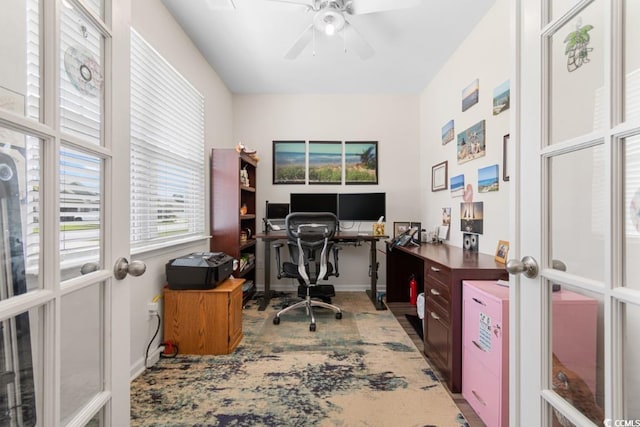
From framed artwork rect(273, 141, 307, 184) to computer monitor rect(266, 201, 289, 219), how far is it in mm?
337

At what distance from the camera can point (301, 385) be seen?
1.69 meters

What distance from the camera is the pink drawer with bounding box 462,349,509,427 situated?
4.16ft

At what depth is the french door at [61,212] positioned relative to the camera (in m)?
0.55

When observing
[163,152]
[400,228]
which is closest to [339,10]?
[163,152]

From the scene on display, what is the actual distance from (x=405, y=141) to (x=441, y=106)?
74 centimetres

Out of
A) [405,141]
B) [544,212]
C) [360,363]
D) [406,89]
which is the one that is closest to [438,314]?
[360,363]

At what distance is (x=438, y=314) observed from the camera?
1807mm

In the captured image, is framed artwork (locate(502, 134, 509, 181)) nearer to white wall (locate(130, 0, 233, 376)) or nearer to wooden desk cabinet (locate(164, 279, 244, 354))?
wooden desk cabinet (locate(164, 279, 244, 354))

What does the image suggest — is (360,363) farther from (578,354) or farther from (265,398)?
(578,354)

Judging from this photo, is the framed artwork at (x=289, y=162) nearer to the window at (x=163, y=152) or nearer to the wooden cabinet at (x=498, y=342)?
the window at (x=163, y=152)

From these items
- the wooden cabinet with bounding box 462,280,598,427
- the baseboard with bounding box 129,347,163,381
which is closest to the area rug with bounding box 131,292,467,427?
the baseboard with bounding box 129,347,163,381

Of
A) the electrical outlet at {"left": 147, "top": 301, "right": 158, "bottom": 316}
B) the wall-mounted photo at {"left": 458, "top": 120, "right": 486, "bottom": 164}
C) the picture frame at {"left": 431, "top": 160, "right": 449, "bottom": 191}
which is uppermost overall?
the wall-mounted photo at {"left": 458, "top": 120, "right": 486, "bottom": 164}

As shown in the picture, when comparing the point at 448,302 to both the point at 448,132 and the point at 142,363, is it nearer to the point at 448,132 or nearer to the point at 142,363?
the point at 448,132

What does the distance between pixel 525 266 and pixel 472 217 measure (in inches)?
71.4
